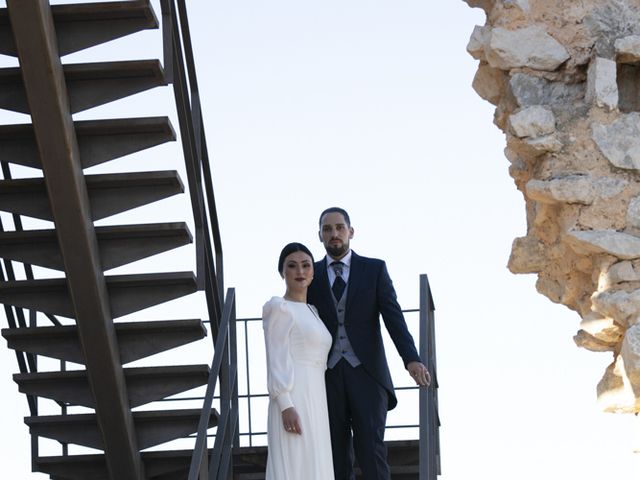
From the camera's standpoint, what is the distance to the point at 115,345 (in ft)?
34.3

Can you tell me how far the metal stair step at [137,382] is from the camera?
10609mm

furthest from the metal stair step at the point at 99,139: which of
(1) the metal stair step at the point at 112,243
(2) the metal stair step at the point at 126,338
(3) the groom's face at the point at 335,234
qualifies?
(3) the groom's face at the point at 335,234

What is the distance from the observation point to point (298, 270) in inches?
344

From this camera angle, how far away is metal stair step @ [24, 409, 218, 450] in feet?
35.2

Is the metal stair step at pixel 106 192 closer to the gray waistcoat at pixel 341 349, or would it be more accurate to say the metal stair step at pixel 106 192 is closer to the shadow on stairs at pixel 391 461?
the shadow on stairs at pixel 391 461

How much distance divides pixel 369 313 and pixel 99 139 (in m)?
2.21

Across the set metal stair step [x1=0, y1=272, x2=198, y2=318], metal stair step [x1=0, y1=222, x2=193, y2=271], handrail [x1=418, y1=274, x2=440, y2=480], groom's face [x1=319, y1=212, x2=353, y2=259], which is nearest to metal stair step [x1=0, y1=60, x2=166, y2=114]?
metal stair step [x1=0, y1=222, x2=193, y2=271]

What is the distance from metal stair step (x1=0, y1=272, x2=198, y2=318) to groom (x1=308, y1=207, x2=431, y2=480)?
5.31 feet

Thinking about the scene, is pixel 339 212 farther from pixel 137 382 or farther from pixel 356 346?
pixel 137 382

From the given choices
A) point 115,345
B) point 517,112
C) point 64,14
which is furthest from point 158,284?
point 517,112

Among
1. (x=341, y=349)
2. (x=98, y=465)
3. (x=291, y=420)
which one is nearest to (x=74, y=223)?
(x=98, y=465)

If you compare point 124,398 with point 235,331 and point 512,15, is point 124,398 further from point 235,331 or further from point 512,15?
point 512,15

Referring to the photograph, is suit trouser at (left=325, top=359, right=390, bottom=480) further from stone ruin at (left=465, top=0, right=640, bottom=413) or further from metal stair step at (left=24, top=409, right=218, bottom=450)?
metal stair step at (left=24, top=409, right=218, bottom=450)

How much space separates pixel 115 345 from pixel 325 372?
2.06m
